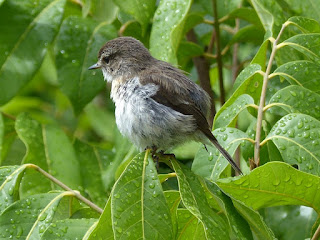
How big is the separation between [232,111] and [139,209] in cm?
91

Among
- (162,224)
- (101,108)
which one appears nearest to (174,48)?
(162,224)

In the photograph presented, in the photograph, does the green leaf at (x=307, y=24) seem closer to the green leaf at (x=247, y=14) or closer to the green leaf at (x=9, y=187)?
the green leaf at (x=247, y=14)

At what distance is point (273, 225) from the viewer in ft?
11.9

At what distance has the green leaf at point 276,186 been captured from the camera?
2580 millimetres

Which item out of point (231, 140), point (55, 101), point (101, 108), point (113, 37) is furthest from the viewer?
point (55, 101)

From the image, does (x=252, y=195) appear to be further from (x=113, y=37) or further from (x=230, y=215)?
(x=113, y=37)

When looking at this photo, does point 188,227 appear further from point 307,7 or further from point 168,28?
point 307,7

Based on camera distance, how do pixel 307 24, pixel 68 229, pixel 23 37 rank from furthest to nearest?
pixel 23 37 < pixel 307 24 < pixel 68 229

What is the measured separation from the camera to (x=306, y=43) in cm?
320

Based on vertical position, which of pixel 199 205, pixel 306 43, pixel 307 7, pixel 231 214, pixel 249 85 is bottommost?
pixel 231 214

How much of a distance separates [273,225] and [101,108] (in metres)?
2.87

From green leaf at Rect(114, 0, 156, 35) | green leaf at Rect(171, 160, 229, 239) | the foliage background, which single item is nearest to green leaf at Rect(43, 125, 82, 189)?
the foliage background

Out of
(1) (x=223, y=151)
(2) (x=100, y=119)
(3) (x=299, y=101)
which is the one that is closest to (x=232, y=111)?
(1) (x=223, y=151)

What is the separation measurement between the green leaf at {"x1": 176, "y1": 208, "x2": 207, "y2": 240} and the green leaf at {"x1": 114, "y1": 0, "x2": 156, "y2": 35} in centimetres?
133
